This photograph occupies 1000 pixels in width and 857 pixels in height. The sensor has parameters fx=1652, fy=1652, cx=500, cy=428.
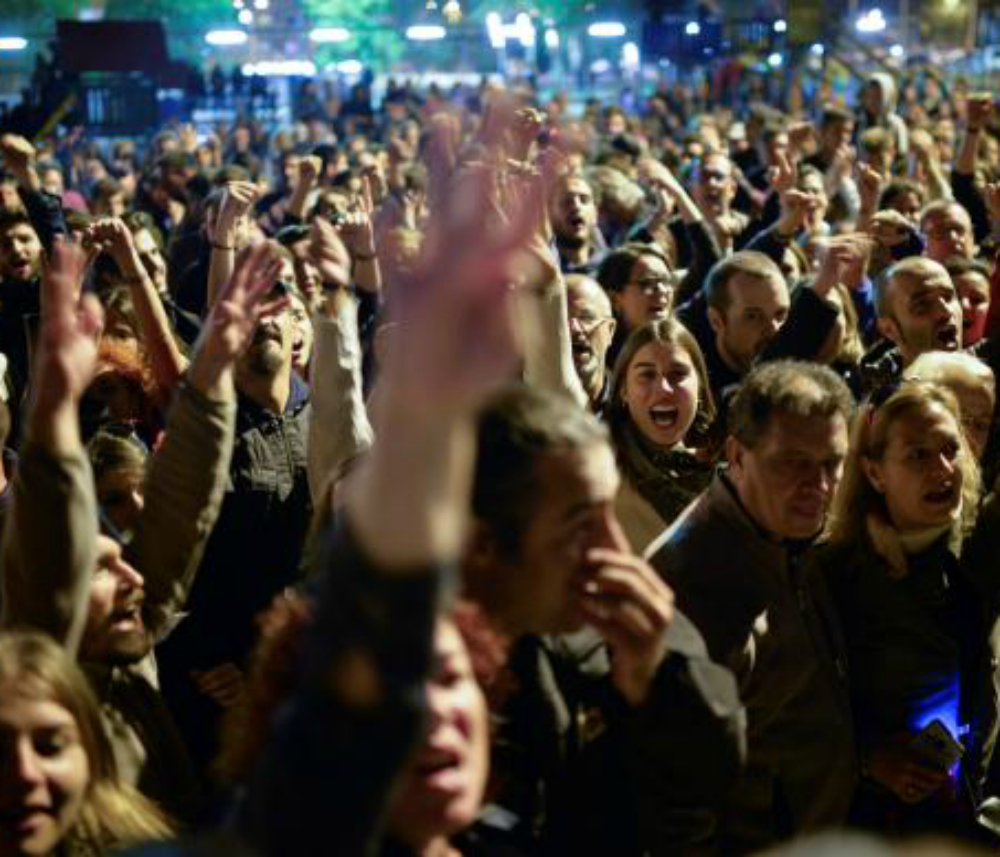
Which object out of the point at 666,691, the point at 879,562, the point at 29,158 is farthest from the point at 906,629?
the point at 29,158

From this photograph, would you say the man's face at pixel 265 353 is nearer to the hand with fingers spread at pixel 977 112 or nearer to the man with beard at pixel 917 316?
the man with beard at pixel 917 316

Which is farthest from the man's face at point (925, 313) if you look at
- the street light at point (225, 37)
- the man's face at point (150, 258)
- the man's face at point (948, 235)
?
the street light at point (225, 37)

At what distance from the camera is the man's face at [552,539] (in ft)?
7.47

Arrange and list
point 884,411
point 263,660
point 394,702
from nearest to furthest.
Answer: point 394,702
point 263,660
point 884,411

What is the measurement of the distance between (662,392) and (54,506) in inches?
101

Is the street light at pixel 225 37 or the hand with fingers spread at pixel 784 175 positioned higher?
the street light at pixel 225 37

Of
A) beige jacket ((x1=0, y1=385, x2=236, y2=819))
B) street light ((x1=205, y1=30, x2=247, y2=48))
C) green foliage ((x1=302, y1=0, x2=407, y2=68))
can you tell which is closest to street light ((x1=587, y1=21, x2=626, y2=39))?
green foliage ((x1=302, y1=0, x2=407, y2=68))

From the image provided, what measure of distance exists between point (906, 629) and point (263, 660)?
7.04 feet

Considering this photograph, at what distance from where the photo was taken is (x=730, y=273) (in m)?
6.29

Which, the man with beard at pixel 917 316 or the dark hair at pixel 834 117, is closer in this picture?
the man with beard at pixel 917 316

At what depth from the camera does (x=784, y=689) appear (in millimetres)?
3486

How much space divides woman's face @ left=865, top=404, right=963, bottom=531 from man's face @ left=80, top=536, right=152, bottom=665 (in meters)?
1.90

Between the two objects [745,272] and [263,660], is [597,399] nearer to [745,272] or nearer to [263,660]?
[745,272]

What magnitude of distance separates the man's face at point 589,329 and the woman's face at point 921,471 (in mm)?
1411
